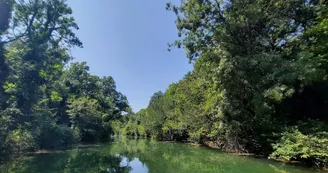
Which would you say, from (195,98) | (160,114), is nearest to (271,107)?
(195,98)

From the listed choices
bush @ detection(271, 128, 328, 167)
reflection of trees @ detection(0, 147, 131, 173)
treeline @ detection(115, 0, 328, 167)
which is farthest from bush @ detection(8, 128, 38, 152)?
bush @ detection(271, 128, 328, 167)

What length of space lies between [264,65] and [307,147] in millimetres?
4160

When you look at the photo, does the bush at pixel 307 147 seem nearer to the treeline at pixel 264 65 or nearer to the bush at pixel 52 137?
the treeline at pixel 264 65

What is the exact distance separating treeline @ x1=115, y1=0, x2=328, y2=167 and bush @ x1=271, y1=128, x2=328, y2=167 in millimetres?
50

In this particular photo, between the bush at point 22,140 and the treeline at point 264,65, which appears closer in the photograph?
the treeline at point 264,65

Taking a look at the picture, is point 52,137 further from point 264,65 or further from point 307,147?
point 307,147

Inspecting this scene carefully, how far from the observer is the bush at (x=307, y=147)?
7.75 metres

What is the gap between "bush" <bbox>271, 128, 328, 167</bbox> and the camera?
7747mm

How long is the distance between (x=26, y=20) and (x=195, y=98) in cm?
1451

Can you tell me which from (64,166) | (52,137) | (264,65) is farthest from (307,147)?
(52,137)

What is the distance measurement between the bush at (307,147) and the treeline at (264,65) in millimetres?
50

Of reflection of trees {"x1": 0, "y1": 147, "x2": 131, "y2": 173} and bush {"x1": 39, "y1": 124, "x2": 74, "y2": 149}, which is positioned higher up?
bush {"x1": 39, "y1": 124, "x2": 74, "y2": 149}

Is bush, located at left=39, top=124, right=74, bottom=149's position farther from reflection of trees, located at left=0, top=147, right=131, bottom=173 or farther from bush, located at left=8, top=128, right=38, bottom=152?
reflection of trees, located at left=0, top=147, right=131, bottom=173

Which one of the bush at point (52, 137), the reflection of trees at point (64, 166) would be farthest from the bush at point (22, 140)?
the bush at point (52, 137)
